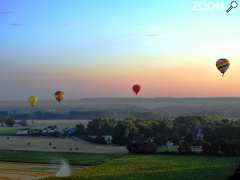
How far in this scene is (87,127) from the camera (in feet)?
336

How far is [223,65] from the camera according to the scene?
182 feet

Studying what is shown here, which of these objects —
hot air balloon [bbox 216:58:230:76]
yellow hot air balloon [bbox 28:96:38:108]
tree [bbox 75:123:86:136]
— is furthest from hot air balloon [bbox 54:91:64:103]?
hot air balloon [bbox 216:58:230:76]

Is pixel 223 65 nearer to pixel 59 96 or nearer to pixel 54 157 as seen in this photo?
pixel 54 157

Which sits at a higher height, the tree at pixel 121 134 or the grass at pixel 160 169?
the tree at pixel 121 134

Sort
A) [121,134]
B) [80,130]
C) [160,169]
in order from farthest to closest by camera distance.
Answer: [80,130]
[121,134]
[160,169]

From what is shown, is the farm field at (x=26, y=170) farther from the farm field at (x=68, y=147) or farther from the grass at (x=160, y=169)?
the farm field at (x=68, y=147)

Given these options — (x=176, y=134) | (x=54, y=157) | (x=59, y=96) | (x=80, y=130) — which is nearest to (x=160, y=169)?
(x=54, y=157)

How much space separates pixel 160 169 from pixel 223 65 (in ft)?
41.9

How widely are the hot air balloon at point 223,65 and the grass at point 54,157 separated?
51.8ft

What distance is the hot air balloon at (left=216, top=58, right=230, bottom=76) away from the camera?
55125 mm

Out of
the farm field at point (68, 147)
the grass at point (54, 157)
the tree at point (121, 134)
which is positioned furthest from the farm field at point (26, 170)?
the tree at point (121, 134)

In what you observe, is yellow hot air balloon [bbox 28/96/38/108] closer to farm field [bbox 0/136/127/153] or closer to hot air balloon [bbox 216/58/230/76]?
farm field [bbox 0/136/127/153]

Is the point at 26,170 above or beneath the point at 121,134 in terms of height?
beneath

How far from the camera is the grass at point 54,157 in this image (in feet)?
192
